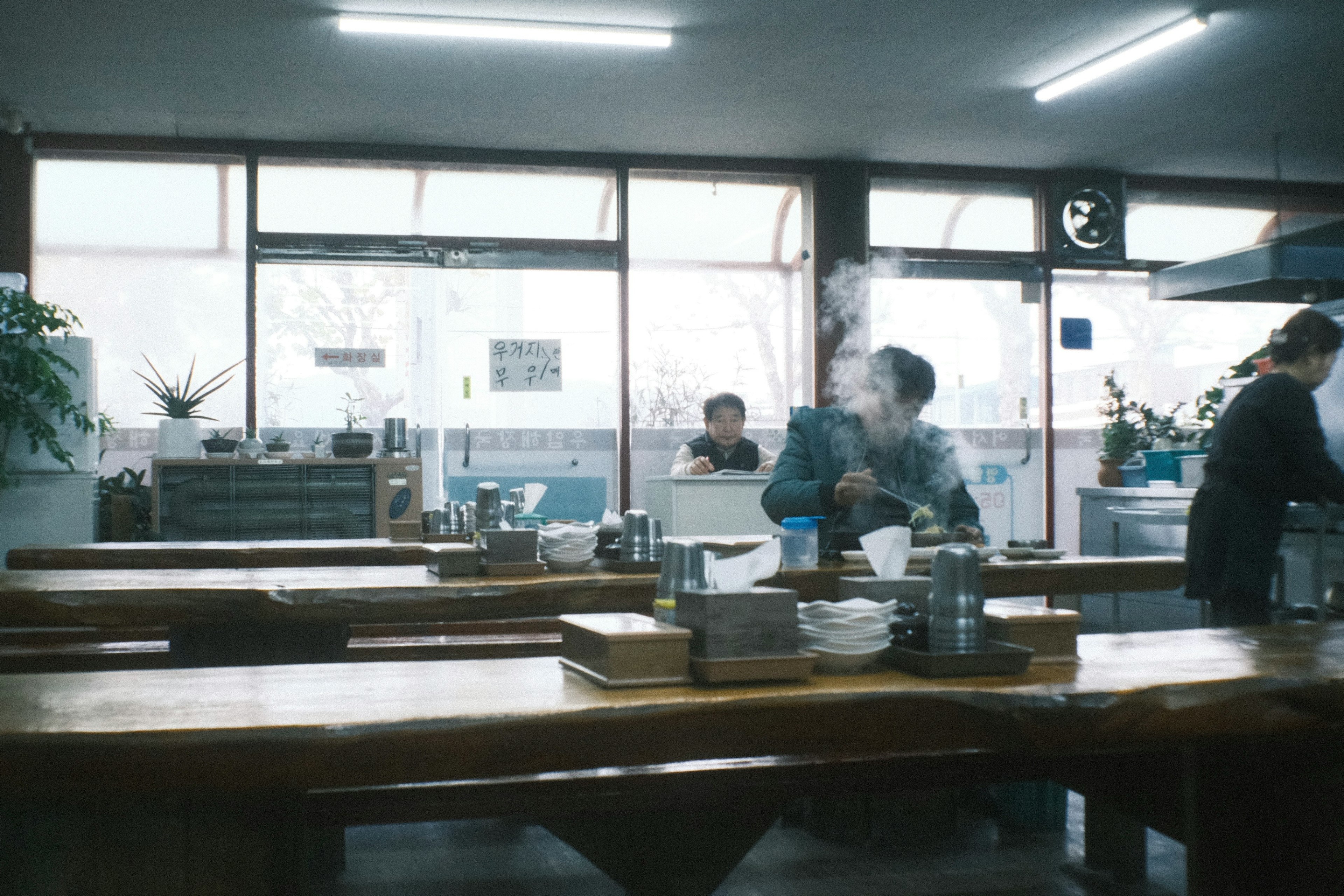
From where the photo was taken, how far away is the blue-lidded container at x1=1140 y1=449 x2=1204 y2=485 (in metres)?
5.68

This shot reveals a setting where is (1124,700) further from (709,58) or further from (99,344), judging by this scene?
(99,344)

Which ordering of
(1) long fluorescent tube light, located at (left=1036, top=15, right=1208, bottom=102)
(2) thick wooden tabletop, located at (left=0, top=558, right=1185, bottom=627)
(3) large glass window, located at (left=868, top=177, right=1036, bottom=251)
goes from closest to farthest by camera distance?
(2) thick wooden tabletop, located at (left=0, top=558, right=1185, bottom=627) → (1) long fluorescent tube light, located at (left=1036, top=15, right=1208, bottom=102) → (3) large glass window, located at (left=868, top=177, right=1036, bottom=251)

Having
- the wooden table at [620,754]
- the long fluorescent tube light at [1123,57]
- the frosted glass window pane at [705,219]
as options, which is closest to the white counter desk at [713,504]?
the frosted glass window pane at [705,219]

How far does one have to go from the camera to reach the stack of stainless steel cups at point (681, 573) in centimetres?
158

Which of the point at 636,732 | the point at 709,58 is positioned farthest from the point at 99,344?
the point at 636,732

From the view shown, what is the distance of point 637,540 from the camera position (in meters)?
2.92

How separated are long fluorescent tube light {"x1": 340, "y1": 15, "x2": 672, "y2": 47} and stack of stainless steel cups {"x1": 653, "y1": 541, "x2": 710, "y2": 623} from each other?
12.4 ft

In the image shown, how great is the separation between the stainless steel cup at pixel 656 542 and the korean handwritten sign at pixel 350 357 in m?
3.89

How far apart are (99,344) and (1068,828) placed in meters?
5.80

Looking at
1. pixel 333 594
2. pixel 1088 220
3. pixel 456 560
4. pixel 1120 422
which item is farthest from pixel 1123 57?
pixel 333 594

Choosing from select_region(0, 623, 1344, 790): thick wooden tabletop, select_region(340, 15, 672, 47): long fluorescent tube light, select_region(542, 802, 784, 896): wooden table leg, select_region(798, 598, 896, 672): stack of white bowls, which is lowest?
select_region(542, 802, 784, 896): wooden table leg

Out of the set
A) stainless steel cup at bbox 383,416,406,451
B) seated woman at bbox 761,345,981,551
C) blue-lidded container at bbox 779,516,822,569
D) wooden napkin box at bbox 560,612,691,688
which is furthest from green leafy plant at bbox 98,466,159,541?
wooden napkin box at bbox 560,612,691,688

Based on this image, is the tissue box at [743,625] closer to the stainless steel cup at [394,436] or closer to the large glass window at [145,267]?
the stainless steel cup at [394,436]

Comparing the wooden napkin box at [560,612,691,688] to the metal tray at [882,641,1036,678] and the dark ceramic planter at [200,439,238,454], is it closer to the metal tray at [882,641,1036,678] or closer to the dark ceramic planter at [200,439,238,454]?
the metal tray at [882,641,1036,678]
